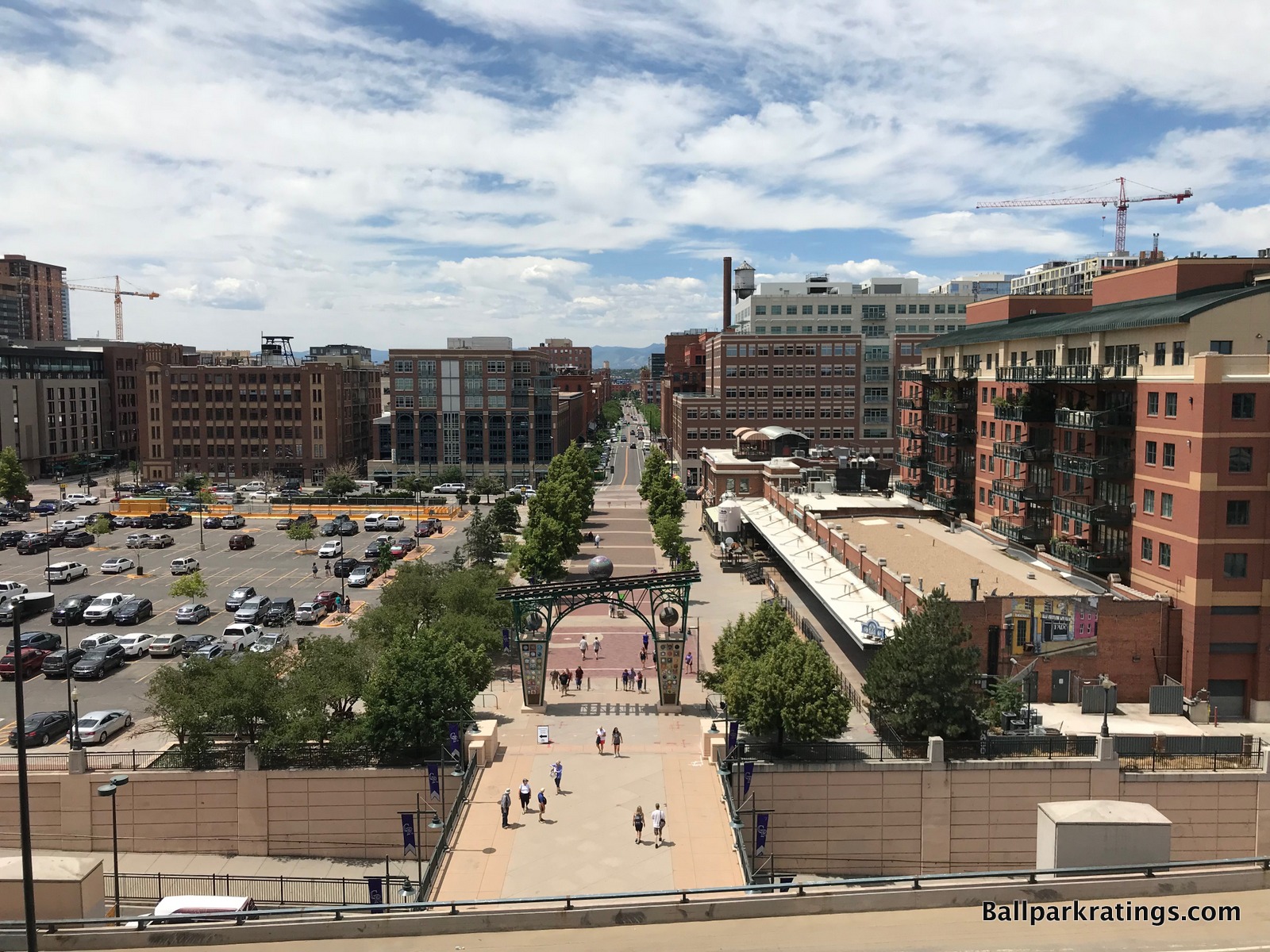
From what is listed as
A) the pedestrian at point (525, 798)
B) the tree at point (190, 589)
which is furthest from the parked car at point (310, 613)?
the pedestrian at point (525, 798)

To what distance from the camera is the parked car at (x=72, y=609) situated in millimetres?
57938

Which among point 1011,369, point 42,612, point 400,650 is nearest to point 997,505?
point 1011,369

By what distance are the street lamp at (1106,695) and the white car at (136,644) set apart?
48472 millimetres

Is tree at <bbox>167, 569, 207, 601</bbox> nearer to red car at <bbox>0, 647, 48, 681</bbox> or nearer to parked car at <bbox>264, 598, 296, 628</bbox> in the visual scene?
parked car at <bbox>264, 598, 296, 628</bbox>

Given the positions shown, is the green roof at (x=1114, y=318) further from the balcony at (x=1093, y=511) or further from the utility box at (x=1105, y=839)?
the utility box at (x=1105, y=839)

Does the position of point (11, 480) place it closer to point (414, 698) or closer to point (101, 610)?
point (101, 610)

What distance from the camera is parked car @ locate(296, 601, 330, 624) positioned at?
2336 inches

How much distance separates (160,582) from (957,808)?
62686 millimetres

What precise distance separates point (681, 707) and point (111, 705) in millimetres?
27074

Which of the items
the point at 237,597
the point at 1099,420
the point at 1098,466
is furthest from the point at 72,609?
the point at 1099,420

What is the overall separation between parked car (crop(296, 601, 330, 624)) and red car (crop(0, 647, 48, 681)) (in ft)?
Answer: 45.6

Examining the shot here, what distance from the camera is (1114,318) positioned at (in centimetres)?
4812

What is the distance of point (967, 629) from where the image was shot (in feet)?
115

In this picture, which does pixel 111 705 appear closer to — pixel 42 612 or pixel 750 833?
pixel 42 612
